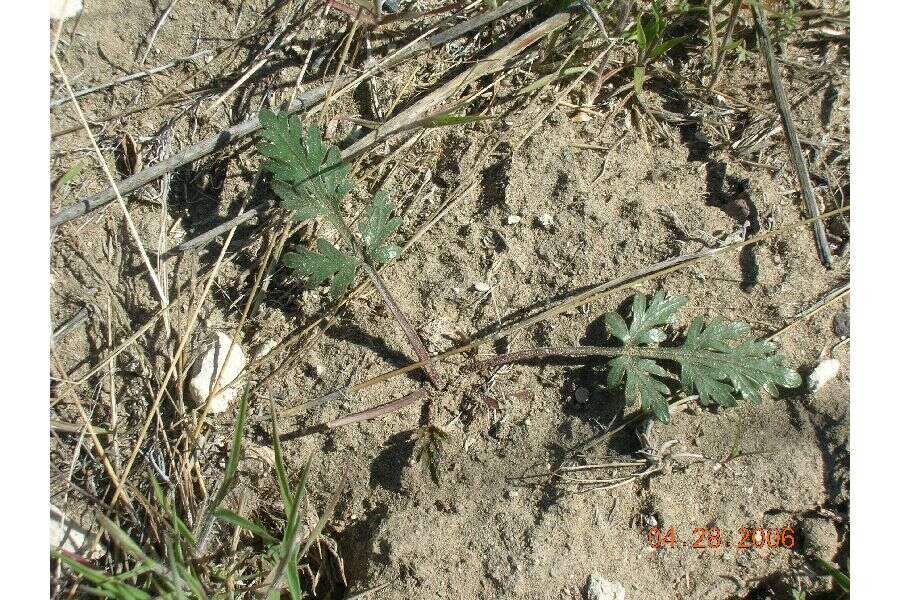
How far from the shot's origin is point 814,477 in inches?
86.2

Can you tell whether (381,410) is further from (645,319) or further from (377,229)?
(645,319)

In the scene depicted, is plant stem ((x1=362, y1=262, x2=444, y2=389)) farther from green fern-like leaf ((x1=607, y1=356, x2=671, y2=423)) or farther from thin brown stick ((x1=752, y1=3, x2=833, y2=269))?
thin brown stick ((x1=752, y1=3, x2=833, y2=269))

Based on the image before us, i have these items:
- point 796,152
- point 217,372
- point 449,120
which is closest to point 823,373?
point 796,152

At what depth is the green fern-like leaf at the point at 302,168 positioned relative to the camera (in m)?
2.21

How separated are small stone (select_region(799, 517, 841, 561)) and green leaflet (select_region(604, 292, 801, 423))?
406 mm

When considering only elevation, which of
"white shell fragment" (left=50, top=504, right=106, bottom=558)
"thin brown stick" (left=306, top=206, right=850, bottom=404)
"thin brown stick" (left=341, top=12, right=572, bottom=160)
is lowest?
"thin brown stick" (left=306, top=206, right=850, bottom=404)

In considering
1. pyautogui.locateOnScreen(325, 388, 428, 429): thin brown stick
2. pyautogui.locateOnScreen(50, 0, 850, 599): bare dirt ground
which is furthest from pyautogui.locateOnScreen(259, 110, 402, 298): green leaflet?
pyautogui.locateOnScreen(325, 388, 428, 429): thin brown stick

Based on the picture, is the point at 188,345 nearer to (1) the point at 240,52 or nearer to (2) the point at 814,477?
(1) the point at 240,52

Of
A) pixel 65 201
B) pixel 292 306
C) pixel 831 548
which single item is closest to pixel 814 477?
pixel 831 548

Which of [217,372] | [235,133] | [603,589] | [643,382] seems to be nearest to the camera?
[603,589]

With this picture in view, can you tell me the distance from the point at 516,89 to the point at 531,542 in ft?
4.91

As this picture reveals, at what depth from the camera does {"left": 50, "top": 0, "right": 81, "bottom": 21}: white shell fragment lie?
2.39 metres

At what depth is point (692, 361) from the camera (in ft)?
7.23
